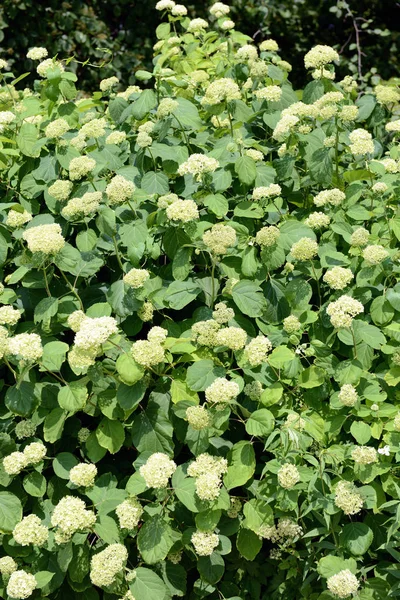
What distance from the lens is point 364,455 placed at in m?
1.91

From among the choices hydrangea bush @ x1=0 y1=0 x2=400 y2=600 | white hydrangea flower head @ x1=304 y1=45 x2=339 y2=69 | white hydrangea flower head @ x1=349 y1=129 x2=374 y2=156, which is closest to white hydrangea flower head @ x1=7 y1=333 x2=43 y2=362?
hydrangea bush @ x1=0 y1=0 x2=400 y2=600

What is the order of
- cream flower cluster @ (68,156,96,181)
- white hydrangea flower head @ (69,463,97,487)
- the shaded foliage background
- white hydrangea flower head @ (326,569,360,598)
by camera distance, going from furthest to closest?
the shaded foliage background, cream flower cluster @ (68,156,96,181), white hydrangea flower head @ (69,463,97,487), white hydrangea flower head @ (326,569,360,598)

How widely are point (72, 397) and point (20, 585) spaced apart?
506 mm

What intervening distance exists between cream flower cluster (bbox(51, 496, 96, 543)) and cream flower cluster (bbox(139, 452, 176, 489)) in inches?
7.3

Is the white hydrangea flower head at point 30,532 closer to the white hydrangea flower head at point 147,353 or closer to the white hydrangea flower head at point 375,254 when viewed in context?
the white hydrangea flower head at point 147,353

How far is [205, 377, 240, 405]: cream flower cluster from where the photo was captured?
1.90 metres

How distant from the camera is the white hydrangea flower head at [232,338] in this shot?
6.57 feet

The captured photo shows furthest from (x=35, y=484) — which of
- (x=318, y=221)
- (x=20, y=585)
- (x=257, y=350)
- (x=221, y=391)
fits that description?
(x=318, y=221)

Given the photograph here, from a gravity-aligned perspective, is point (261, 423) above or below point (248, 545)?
above

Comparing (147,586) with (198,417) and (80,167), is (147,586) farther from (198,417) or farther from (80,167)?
(80,167)

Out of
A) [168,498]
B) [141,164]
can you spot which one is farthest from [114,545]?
[141,164]

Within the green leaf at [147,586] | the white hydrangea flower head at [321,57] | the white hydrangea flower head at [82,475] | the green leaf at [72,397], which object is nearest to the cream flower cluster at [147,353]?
the green leaf at [72,397]

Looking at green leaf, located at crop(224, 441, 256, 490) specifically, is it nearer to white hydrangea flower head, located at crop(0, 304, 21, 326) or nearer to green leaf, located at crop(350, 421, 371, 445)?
green leaf, located at crop(350, 421, 371, 445)

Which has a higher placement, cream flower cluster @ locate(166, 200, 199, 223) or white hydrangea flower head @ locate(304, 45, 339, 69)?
white hydrangea flower head @ locate(304, 45, 339, 69)
